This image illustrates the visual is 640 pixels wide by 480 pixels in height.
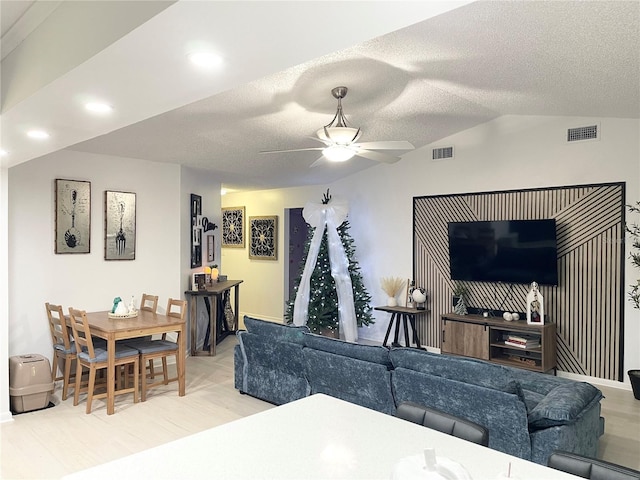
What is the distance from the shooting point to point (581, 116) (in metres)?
5.11

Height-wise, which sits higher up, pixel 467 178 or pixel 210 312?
pixel 467 178

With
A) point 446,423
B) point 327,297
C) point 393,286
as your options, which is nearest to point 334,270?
point 327,297

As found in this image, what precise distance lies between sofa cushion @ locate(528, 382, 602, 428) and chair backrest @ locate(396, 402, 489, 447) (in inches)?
43.3

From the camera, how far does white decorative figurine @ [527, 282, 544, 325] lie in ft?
17.3

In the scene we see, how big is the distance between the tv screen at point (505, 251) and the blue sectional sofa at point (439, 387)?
217 cm

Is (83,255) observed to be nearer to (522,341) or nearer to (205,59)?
(205,59)

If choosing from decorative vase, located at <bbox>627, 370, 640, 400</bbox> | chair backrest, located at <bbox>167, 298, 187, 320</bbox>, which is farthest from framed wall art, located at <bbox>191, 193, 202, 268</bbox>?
decorative vase, located at <bbox>627, 370, 640, 400</bbox>

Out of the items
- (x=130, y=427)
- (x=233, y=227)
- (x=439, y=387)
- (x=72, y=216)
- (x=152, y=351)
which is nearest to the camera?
(x=439, y=387)

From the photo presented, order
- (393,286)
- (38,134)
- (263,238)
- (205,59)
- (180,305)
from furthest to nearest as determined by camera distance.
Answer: (263,238), (393,286), (180,305), (38,134), (205,59)

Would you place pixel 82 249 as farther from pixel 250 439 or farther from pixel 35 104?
pixel 250 439

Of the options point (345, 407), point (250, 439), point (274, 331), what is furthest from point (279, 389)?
point (250, 439)

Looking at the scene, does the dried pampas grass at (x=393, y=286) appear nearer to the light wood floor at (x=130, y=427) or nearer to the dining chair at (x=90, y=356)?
the light wood floor at (x=130, y=427)

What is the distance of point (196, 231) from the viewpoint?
639cm

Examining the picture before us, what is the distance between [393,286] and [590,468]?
17.3 feet
